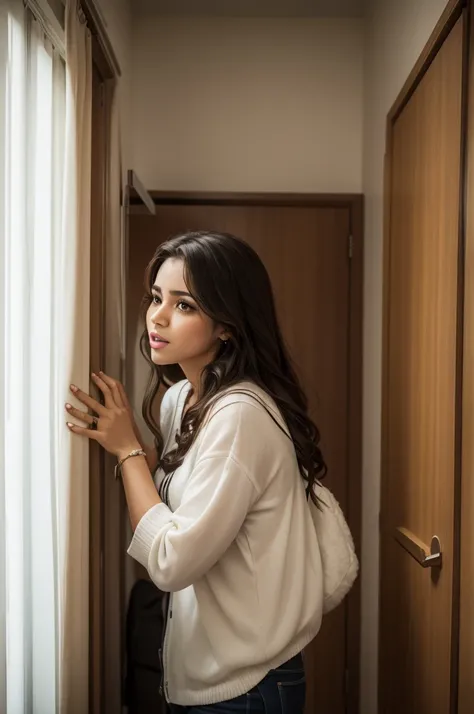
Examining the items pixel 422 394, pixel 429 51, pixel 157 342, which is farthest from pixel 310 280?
pixel 157 342

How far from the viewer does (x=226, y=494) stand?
1403mm

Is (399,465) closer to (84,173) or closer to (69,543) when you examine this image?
(69,543)

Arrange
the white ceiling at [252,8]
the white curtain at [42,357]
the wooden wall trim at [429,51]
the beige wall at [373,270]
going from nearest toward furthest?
the white curtain at [42,357], the wooden wall trim at [429,51], the beige wall at [373,270], the white ceiling at [252,8]

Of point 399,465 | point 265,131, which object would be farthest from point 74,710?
→ point 265,131

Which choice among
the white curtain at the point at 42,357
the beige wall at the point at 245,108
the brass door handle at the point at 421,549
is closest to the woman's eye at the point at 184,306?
the white curtain at the point at 42,357

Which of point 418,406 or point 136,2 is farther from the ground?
point 136,2

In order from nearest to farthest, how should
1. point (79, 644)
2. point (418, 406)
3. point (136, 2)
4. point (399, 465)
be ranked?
point (79, 644), point (418, 406), point (399, 465), point (136, 2)

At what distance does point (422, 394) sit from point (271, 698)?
0.82m

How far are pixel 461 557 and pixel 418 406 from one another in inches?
18.8

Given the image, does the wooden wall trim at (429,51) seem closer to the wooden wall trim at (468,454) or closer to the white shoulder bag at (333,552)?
the wooden wall trim at (468,454)

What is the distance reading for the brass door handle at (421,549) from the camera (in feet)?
5.49

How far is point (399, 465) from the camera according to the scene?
2109mm

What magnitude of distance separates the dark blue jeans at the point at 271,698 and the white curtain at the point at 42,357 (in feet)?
1.22

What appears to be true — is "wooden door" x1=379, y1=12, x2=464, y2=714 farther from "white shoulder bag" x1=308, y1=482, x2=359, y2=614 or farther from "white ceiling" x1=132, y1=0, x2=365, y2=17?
"white ceiling" x1=132, y1=0, x2=365, y2=17
